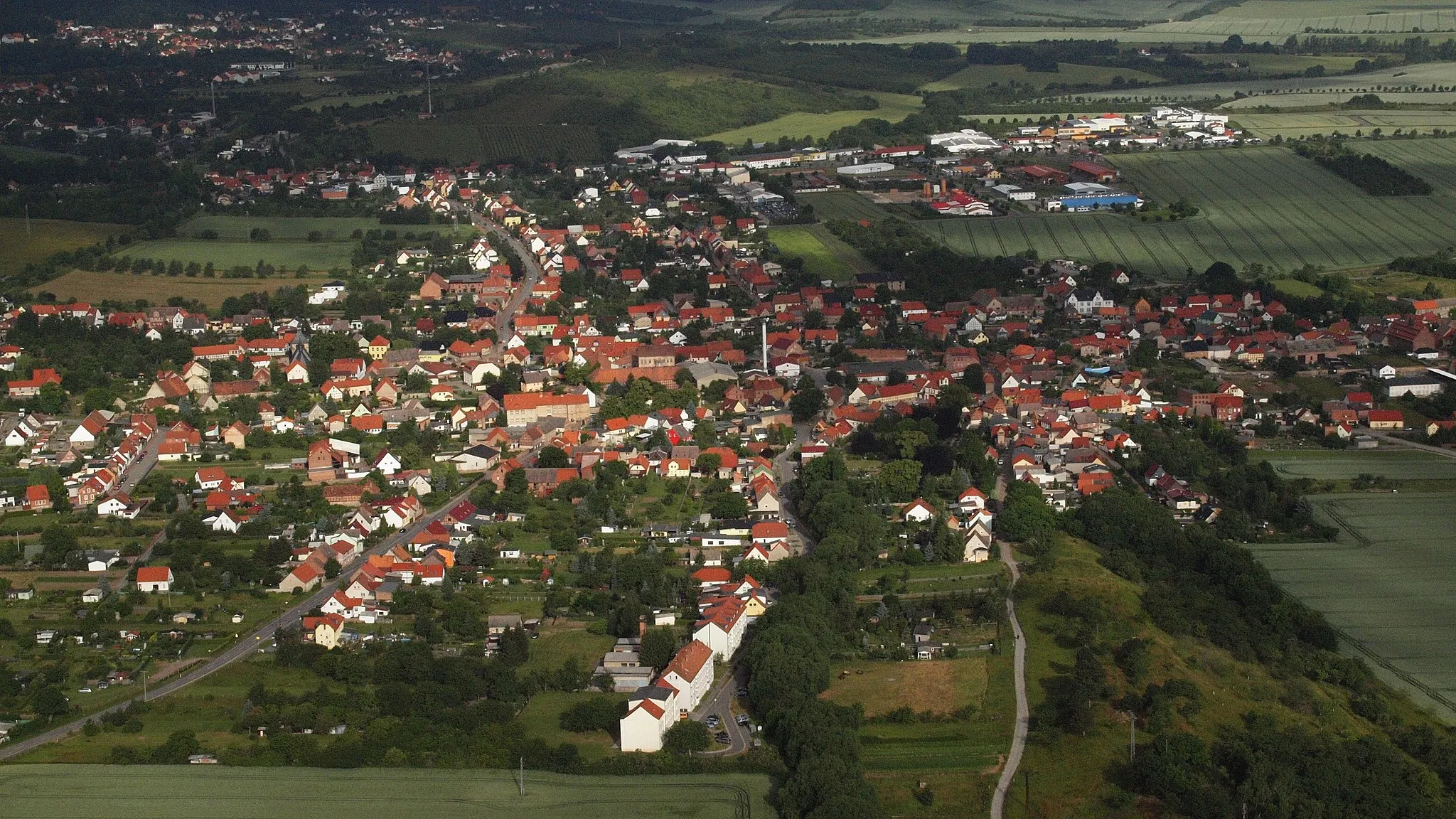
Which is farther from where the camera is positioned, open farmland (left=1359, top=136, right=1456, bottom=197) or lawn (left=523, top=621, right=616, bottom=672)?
open farmland (left=1359, top=136, right=1456, bottom=197)

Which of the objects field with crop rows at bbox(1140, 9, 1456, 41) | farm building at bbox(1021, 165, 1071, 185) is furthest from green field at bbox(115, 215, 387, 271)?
field with crop rows at bbox(1140, 9, 1456, 41)

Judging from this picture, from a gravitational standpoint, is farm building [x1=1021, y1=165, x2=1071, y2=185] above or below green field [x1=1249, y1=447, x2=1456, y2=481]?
below

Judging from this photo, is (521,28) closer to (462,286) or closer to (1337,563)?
(462,286)

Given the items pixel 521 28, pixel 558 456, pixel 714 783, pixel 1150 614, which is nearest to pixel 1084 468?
pixel 1150 614

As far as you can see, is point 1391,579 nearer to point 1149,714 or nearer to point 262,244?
point 1149,714

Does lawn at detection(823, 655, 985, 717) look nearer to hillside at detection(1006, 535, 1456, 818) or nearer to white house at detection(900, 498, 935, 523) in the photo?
hillside at detection(1006, 535, 1456, 818)
